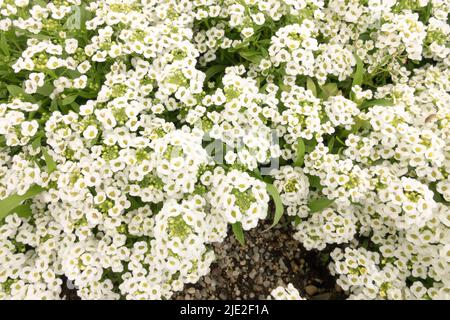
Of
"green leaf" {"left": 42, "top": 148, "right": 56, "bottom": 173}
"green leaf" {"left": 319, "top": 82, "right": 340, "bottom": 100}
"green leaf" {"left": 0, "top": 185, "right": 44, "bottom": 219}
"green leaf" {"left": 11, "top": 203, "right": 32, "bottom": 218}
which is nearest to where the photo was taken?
"green leaf" {"left": 0, "top": 185, "right": 44, "bottom": 219}

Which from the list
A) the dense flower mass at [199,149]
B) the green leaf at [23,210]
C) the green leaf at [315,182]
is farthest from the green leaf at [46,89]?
the green leaf at [315,182]

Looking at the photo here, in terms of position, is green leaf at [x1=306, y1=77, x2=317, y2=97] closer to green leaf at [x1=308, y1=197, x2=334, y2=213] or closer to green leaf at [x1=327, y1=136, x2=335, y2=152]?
green leaf at [x1=327, y1=136, x2=335, y2=152]

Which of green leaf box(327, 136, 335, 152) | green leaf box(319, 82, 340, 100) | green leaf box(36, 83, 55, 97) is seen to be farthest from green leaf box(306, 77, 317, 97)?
green leaf box(36, 83, 55, 97)

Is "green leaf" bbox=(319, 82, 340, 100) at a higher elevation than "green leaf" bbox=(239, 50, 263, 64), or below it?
below

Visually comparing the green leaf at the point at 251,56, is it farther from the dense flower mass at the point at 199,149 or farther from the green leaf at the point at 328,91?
the green leaf at the point at 328,91

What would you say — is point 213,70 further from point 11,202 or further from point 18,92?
point 11,202
